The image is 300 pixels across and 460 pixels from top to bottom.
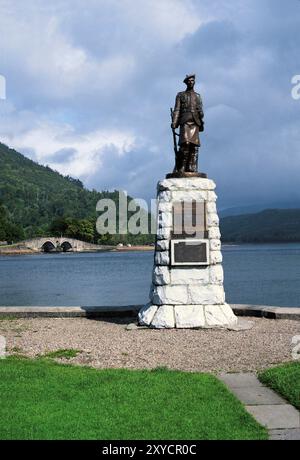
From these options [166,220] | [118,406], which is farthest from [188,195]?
[118,406]

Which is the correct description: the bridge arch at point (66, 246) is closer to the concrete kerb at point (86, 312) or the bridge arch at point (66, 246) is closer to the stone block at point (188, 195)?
the concrete kerb at point (86, 312)

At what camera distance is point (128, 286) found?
41438 millimetres

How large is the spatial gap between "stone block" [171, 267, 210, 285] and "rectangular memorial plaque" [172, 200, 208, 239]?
2.55ft

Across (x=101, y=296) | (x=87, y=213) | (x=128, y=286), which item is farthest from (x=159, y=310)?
(x=87, y=213)

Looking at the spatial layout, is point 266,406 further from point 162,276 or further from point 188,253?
point 188,253

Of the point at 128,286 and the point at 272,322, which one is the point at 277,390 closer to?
the point at 272,322

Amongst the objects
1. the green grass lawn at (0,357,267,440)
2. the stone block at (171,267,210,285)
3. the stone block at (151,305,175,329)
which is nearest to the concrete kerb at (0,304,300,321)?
the stone block at (151,305,175,329)

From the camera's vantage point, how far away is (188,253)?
13516mm

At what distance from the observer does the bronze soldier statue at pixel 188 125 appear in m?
14.1

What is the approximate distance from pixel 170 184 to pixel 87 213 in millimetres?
166895

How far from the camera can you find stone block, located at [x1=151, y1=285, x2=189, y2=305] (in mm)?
13359

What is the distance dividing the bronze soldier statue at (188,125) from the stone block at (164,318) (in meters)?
3.32

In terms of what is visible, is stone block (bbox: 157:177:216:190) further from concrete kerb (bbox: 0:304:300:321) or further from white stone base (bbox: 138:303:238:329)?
concrete kerb (bbox: 0:304:300:321)

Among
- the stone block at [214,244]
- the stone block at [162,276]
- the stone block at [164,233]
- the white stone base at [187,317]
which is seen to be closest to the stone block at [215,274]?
the stone block at [214,244]
